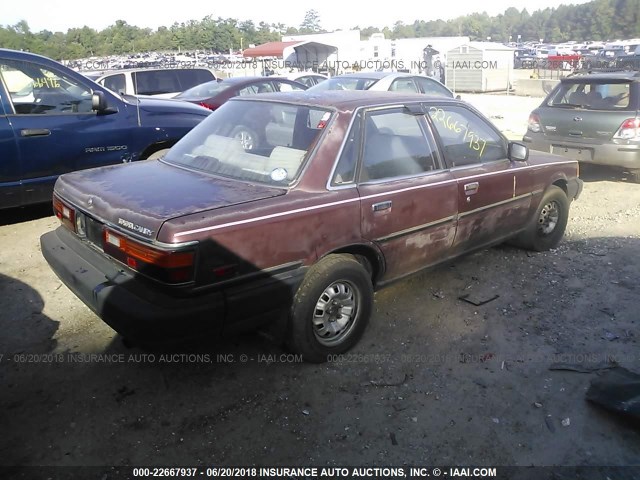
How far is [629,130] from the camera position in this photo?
760 centimetres

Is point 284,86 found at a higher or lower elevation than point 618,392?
higher

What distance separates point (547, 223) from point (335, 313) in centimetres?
300

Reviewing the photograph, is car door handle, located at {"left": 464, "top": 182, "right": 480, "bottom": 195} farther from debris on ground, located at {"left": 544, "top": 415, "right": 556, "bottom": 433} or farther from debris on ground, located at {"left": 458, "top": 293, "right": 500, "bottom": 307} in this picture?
debris on ground, located at {"left": 544, "top": 415, "right": 556, "bottom": 433}

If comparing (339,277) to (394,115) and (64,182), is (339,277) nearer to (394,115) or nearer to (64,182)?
(394,115)

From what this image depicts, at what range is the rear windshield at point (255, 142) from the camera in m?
3.44

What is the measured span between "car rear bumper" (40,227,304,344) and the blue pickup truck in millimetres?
2661

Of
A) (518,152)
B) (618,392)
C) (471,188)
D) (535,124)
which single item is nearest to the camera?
(618,392)

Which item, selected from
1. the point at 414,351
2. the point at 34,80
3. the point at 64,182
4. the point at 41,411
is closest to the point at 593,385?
the point at 414,351

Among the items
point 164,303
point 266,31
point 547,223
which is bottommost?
point 547,223

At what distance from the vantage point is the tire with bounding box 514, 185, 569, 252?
5.24m

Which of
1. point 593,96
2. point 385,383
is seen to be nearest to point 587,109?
point 593,96

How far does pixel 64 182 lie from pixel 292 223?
1726 millimetres

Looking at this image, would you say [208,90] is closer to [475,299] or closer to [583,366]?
[475,299]

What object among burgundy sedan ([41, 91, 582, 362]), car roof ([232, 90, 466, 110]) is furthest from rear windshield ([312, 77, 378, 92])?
car roof ([232, 90, 466, 110])
